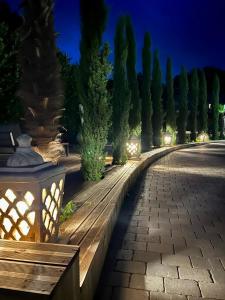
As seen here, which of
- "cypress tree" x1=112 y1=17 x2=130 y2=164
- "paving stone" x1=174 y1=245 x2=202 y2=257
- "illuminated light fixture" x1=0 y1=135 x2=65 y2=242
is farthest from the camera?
"cypress tree" x1=112 y1=17 x2=130 y2=164

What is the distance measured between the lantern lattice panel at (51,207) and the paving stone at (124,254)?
3.82ft

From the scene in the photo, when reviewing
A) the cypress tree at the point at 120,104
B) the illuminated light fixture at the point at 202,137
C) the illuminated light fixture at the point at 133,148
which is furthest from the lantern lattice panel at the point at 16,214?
the illuminated light fixture at the point at 202,137

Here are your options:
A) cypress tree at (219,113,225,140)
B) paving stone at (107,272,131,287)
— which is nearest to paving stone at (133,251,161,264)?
paving stone at (107,272,131,287)

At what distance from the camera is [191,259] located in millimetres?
3586

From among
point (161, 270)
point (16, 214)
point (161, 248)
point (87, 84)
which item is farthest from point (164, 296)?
point (87, 84)

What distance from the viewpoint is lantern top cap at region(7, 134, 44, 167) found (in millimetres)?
2653

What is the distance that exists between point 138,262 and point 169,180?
223 inches

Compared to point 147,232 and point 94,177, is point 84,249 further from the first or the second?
point 94,177

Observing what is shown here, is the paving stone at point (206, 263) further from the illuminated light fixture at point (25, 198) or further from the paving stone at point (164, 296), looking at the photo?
the illuminated light fixture at point (25, 198)

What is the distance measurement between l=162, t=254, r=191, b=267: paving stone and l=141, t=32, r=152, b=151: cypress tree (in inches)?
599

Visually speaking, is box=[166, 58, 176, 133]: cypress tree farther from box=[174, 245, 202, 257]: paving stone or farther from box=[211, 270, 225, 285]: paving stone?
box=[211, 270, 225, 285]: paving stone

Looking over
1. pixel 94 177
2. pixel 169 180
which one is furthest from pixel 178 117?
pixel 94 177

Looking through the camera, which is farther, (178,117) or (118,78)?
(178,117)

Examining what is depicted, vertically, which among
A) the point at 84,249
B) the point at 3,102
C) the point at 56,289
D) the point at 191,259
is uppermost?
the point at 3,102
